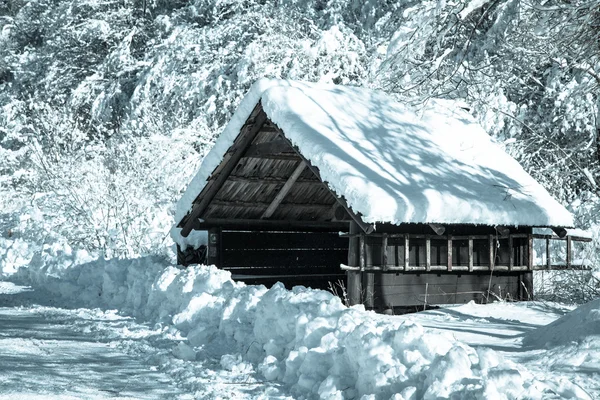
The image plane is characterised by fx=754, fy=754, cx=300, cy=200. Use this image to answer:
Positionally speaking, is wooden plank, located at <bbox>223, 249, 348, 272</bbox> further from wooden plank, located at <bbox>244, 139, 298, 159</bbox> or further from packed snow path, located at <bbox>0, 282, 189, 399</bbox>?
packed snow path, located at <bbox>0, 282, 189, 399</bbox>

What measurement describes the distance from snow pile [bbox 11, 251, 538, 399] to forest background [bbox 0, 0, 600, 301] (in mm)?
5589

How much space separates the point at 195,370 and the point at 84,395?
1.20 m

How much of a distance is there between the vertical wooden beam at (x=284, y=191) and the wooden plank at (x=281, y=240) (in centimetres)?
51

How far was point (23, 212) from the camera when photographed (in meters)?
23.7

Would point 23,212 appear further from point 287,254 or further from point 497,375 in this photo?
point 497,375

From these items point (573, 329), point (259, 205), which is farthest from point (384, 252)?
point (573, 329)

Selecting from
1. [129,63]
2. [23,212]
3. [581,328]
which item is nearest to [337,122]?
[581,328]

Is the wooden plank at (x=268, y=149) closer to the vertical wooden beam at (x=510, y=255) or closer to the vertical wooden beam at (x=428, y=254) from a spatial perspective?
the vertical wooden beam at (x=428, y=254)

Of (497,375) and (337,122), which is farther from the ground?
(337,122)

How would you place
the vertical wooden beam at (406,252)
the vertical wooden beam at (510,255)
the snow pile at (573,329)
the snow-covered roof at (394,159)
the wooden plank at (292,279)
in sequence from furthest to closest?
the wooden plank at (292,279) → the vertical wooden beam at (510,255) → the vertical wooden beam at (406,252) → the snow-covered roof at (394,159) → the snow pile at (573,329)

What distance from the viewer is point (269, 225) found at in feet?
48.1

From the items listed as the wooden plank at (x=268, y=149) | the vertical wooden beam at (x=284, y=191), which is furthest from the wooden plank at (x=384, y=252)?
the vertical wooden beam at (x=284, y=191)

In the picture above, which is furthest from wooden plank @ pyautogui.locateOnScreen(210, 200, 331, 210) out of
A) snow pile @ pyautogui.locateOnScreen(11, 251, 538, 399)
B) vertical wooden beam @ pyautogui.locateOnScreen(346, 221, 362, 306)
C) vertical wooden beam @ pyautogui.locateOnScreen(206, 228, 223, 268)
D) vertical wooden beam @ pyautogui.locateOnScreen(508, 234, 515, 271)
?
vertical wooden beam @ pyautogui.locateOnScreen(508, 234, 515, 271)

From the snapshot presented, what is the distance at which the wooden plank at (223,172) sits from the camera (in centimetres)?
1141
